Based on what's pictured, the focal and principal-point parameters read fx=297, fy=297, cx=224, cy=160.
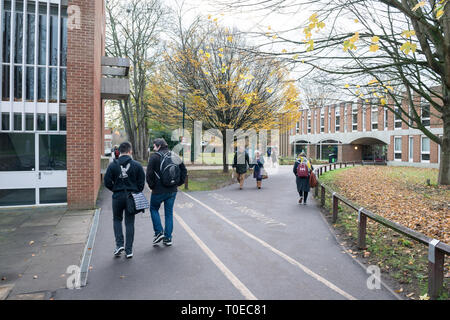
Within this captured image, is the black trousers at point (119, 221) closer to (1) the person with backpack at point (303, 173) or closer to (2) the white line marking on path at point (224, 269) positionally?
(2) the white line marking on path at point (224, 269)

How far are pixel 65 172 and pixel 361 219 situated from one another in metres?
8.14

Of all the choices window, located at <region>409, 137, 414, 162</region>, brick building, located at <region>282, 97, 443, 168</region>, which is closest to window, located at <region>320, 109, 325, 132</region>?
brick building, located at <region>282, 97, 443, 168</region>

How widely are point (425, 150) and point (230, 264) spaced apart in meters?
32.4

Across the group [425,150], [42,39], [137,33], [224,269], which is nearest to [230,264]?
[224,269]

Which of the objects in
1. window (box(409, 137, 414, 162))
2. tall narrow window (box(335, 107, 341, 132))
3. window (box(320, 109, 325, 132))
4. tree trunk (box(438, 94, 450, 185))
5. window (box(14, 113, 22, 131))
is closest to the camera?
window (box(14, 113, 22, 131))

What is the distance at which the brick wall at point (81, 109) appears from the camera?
845 cm

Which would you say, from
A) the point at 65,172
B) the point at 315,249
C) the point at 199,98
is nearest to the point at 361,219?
the point at 315,249

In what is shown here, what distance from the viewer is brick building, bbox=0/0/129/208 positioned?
8.47 meters

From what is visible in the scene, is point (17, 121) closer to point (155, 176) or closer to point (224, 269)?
point (155, 176)

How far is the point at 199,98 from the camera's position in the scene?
15844 millimetres

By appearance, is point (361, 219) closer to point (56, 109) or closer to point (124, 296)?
point (124, 296)

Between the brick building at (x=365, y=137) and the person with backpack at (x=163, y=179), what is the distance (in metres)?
22.9

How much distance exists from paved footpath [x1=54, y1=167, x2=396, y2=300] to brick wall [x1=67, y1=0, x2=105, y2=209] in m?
1.49

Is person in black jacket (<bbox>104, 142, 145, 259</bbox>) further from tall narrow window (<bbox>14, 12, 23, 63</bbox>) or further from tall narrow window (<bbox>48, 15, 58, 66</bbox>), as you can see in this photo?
tall narrow window (<bbox>14, 12, 23, 63</bbox>)
